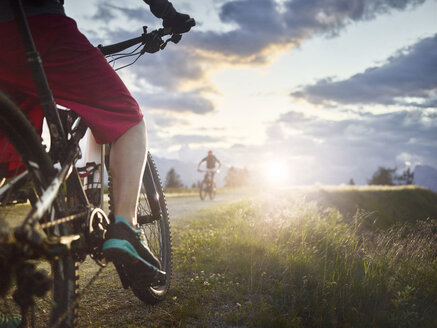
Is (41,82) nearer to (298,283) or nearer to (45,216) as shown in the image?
(45,216)

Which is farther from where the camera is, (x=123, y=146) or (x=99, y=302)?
(x=99, y=302)

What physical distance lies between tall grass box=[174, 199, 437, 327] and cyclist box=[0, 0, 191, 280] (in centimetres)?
120

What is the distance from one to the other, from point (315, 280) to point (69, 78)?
2566 millimetres

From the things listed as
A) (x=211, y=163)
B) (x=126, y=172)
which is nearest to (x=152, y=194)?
(x=126, y=172)

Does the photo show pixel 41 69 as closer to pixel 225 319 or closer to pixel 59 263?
pixel 59 263

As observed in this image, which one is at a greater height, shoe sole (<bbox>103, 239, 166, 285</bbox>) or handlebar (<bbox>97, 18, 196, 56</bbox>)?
handlebar (<bbox>97, 18, 196, 56</bbox>)

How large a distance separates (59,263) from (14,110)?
0.70 metres

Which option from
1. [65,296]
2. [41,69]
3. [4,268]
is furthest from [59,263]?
[41,69]

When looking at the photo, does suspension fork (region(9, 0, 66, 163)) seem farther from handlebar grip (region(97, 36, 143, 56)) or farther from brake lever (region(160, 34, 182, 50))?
brake lever (region(160, 34, 182, 50))

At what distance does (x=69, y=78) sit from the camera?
147 cm

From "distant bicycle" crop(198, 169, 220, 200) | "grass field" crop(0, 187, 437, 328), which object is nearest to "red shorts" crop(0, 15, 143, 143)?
"grass field" crop(0, 187, 437, 328)

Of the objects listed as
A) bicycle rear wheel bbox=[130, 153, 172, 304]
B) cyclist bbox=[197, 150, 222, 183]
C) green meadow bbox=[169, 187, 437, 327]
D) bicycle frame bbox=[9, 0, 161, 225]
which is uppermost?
cyclist bbox=[197, 150, 222, 183]

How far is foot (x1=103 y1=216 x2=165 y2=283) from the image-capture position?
1451 mm

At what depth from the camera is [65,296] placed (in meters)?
1.35
